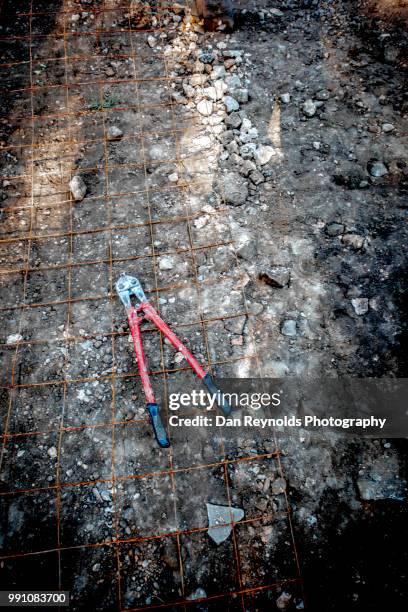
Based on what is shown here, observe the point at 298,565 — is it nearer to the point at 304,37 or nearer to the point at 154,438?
the point at 154,438

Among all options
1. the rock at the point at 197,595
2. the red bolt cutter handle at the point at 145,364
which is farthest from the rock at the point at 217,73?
Answer: the rock at the point at 197,595

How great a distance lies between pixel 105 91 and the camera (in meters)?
3.95

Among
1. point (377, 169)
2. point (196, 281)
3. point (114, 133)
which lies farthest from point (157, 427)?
point (377, 169)

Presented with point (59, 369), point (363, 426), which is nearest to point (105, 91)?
point (59, 369)

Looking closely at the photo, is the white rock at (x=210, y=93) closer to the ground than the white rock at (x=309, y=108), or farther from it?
farther from it

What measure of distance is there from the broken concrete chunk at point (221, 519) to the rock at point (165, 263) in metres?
1.81

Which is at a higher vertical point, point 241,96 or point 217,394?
point 241,96

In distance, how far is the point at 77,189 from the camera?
3412 mm

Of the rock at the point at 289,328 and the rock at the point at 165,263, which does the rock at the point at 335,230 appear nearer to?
the rock at the point at 289,328

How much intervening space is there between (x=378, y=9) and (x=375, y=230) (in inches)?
112

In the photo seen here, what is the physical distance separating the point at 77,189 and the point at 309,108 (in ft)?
7.91

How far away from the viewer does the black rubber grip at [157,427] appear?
2475 mm

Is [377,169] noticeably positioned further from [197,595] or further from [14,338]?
[197,595]

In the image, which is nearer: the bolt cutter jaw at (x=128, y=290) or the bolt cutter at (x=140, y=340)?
the bolt cutter at (x=140, y=340)
